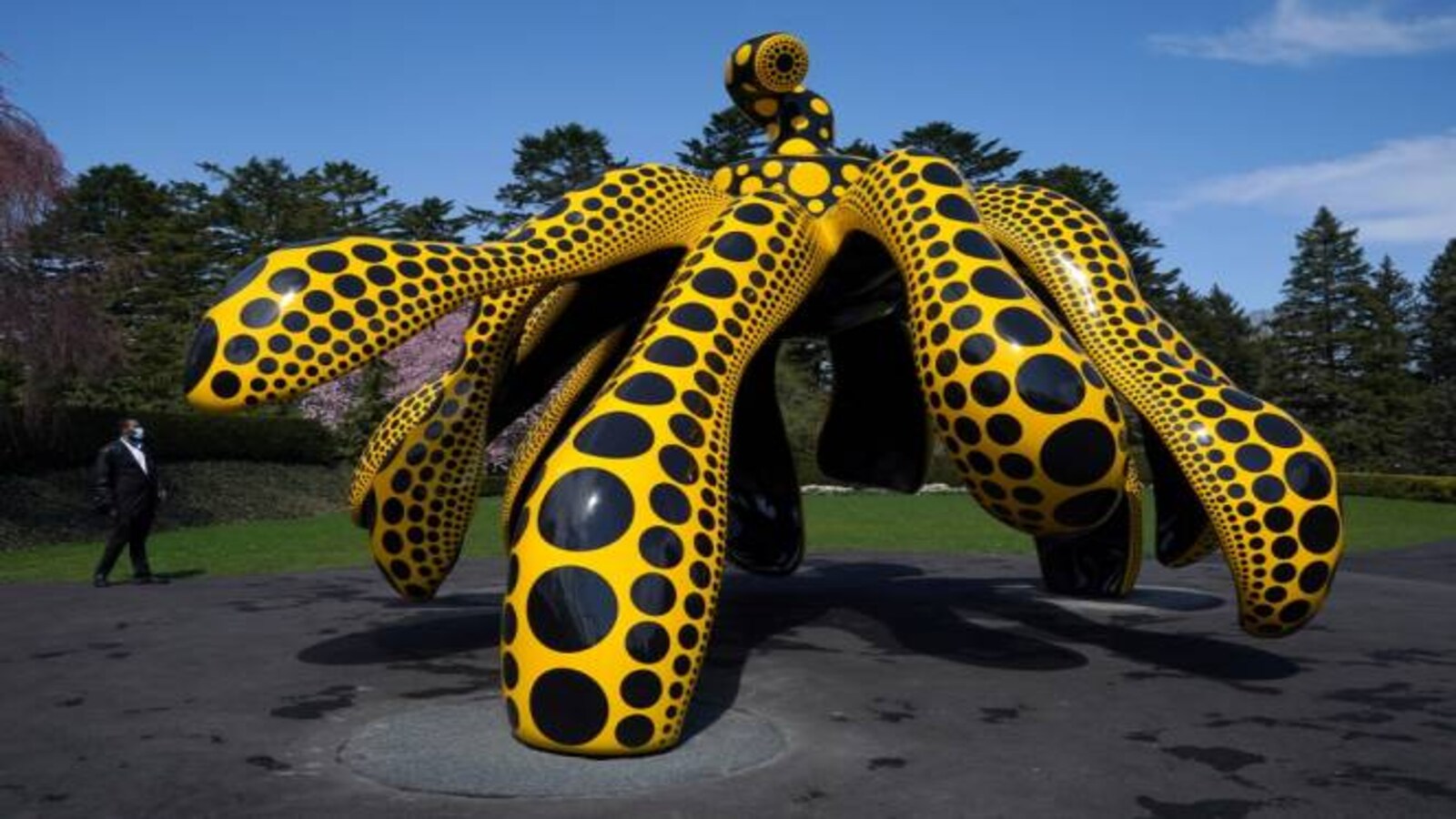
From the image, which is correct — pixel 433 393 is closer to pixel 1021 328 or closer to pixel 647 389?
pixel 647 389

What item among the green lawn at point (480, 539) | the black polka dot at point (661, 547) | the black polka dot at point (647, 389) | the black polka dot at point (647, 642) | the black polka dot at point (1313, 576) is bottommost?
the green lawn at point (480, 539)

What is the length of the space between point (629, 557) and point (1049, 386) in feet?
8.27

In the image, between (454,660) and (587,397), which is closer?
(454,660)

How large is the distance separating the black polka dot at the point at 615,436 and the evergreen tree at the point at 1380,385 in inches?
2177

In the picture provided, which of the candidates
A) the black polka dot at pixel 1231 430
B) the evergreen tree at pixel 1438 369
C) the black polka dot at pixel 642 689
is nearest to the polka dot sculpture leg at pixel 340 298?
the black polka dot at pixel 642 689

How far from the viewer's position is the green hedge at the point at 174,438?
78.2 ft

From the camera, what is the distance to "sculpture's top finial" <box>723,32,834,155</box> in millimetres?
10344

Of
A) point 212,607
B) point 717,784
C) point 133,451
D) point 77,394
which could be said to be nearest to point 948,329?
point 717,784

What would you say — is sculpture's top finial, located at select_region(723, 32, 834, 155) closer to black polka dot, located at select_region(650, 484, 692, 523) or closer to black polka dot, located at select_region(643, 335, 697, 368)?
black polka dot, located at select_region(643, 335, 697, 368)

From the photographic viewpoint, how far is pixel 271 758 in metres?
6.03

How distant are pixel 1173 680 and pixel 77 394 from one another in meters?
37.2

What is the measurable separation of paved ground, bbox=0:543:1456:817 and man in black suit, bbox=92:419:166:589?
109cm

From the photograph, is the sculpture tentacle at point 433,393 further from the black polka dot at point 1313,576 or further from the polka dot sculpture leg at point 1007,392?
the black polka dot at point 1313,576

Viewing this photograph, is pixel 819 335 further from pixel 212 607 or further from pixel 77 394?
pixel 77 394
